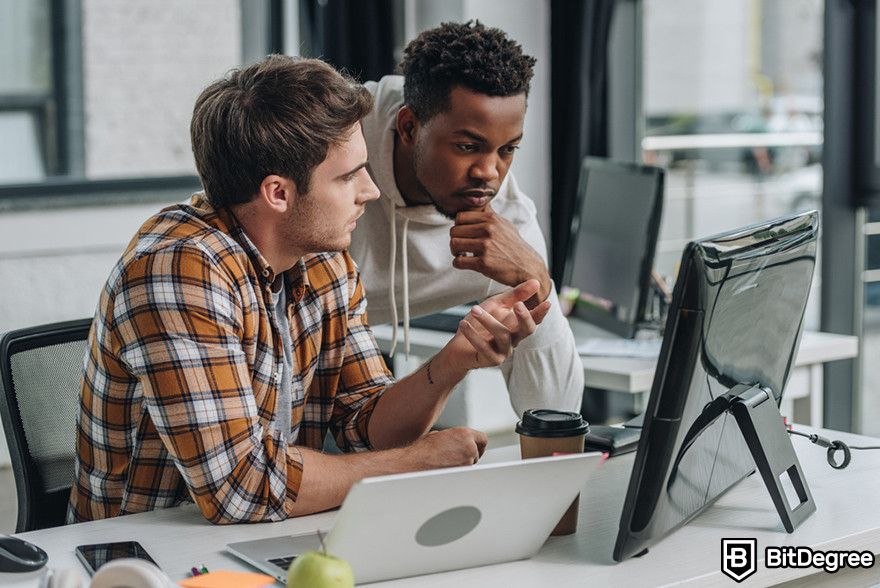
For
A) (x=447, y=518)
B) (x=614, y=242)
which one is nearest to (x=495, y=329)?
(x=447, y=518)

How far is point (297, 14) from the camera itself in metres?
4.70

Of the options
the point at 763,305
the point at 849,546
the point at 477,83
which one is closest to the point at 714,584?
the point at 849,546

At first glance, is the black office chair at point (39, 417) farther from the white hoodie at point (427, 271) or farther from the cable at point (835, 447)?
the cable at point (835, 447)

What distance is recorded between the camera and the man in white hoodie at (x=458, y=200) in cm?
197

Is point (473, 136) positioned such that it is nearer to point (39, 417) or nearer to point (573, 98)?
point (39, 417)

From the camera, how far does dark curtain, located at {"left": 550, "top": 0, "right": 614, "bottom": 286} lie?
411 centimetres

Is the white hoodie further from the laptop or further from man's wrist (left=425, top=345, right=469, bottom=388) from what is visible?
the laptop

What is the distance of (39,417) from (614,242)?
60.1 inches

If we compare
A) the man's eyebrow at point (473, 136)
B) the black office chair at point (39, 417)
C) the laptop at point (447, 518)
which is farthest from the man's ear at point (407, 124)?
the laptop at point (447, 518)

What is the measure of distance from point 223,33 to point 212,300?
12.3ft

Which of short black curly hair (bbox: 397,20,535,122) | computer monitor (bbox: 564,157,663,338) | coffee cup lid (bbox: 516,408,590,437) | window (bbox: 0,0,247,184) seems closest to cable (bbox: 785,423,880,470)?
coffee cup lid (bbox: 516,408,590,437)

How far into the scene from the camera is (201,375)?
144cm

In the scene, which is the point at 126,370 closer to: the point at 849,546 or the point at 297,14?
the point at 849,546

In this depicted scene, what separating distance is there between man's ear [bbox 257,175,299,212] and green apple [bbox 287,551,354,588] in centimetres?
64
